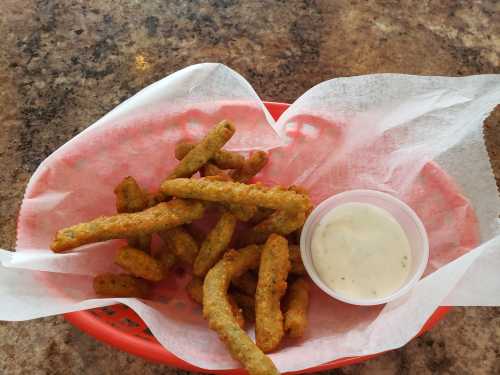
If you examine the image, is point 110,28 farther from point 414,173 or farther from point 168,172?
point 414,173

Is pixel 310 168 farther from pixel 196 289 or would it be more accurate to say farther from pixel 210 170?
pixel 196 289

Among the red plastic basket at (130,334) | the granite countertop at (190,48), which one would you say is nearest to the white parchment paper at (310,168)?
the red plastic basket at (130,334)

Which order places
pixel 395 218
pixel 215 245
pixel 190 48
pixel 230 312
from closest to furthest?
pixel 230 312, pixel 215 245, pixel 395 218, pixel 190 48

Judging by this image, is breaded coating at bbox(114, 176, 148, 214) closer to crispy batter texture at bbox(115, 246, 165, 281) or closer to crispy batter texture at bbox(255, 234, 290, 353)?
crispy batter texture at bbox(115, 246, 165, 281)

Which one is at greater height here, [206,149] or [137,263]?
[206,149]

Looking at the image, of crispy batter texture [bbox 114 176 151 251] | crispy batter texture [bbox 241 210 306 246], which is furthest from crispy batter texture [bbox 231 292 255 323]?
Answer: crispy batter texture [bbox 114 176 151 251]

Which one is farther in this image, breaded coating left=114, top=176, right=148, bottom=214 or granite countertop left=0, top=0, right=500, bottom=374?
granite countertop left=0, top=0, right=500, bottom=374

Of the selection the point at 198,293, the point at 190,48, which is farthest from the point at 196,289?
the point at 190,48
